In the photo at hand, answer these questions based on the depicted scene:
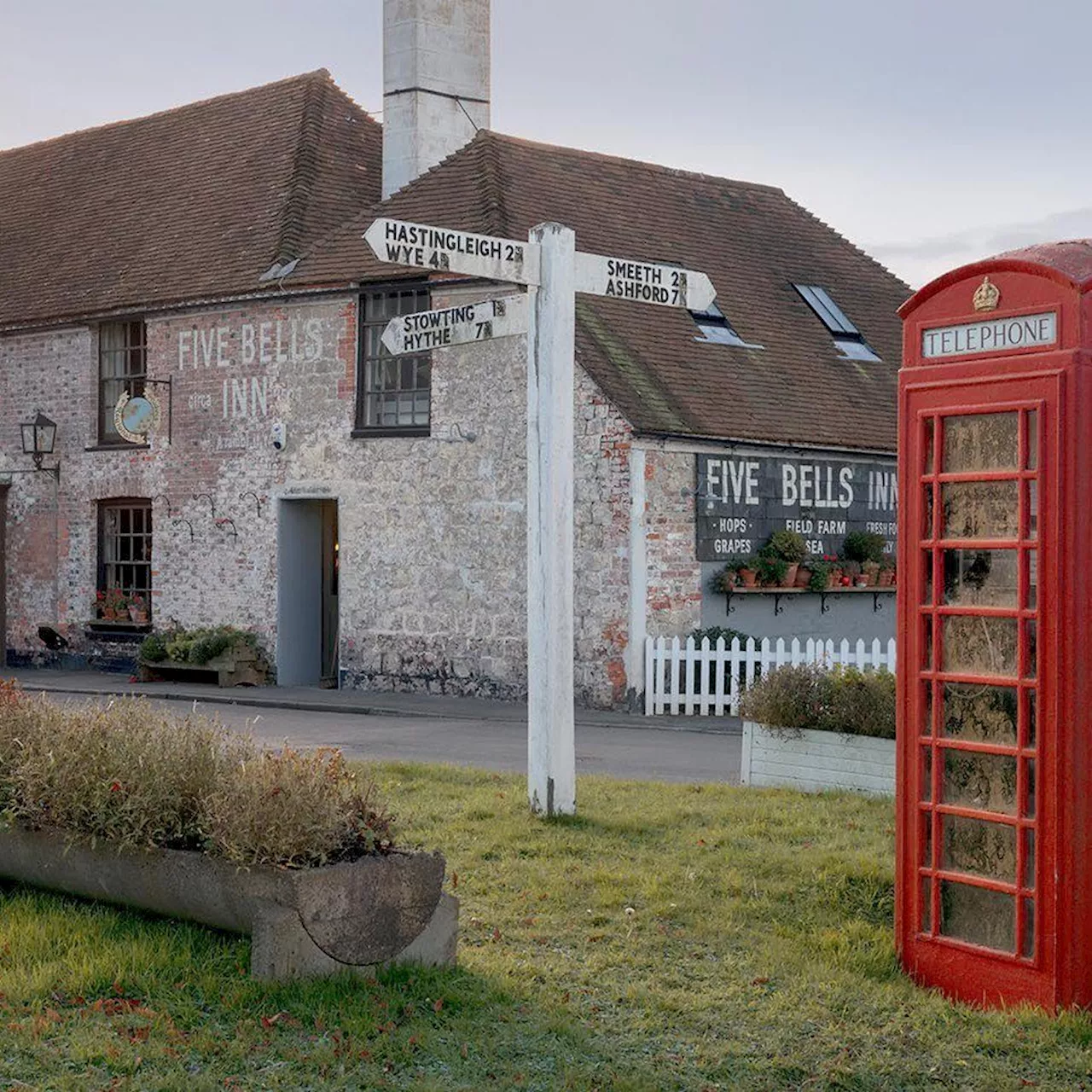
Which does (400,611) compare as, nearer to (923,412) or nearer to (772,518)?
(772,518)

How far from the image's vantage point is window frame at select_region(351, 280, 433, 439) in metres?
21.1

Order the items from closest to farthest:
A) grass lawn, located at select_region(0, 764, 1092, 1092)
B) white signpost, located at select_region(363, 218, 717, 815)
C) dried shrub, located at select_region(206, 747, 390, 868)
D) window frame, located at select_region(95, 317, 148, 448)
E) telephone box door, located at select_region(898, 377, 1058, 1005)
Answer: grass lawn, located at select_region(0, 764, 1092, 1092) → telephone box door, located at select_region(898, 377, 1058, 1005) → dried shrub, located at select_region(206, 747, 390, 868) → white signpost, located at select_region(363, 218, 717, 815) → window frame, located at select_region(95, 317, 148, 448)

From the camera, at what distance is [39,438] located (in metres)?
25.1

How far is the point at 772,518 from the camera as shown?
20953 mm

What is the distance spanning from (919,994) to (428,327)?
18.9ft

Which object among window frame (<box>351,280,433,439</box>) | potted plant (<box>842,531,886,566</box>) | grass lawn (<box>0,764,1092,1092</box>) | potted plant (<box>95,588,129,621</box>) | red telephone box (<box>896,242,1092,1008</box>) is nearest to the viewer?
grass lawn (<box>0,764,1092,1092</box>)

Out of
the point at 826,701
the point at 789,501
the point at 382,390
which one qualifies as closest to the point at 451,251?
the point at 826,701

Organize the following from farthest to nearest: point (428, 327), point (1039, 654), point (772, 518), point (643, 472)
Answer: point (772, 518), point (643, 472), point (428, 327), point (1039, 654)

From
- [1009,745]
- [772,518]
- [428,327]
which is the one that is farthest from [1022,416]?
[772,518]

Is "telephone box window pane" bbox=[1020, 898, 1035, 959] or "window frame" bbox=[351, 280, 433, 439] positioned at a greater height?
"window frame" bbox=[351, 280, 433, 439]

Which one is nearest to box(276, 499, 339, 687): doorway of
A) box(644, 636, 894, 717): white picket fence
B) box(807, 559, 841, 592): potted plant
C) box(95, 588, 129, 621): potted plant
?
box(95, 588, 129, 621): potted plant

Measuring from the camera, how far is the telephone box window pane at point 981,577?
6348 mm

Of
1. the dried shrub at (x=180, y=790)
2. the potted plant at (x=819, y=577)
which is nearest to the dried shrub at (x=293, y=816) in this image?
the dried shrub at (x=180, y=790)

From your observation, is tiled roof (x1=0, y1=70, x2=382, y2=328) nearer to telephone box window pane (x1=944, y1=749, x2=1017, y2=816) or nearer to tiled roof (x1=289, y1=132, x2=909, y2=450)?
tiled roof (x1=289, y1=132, x2=909, y2=450)
